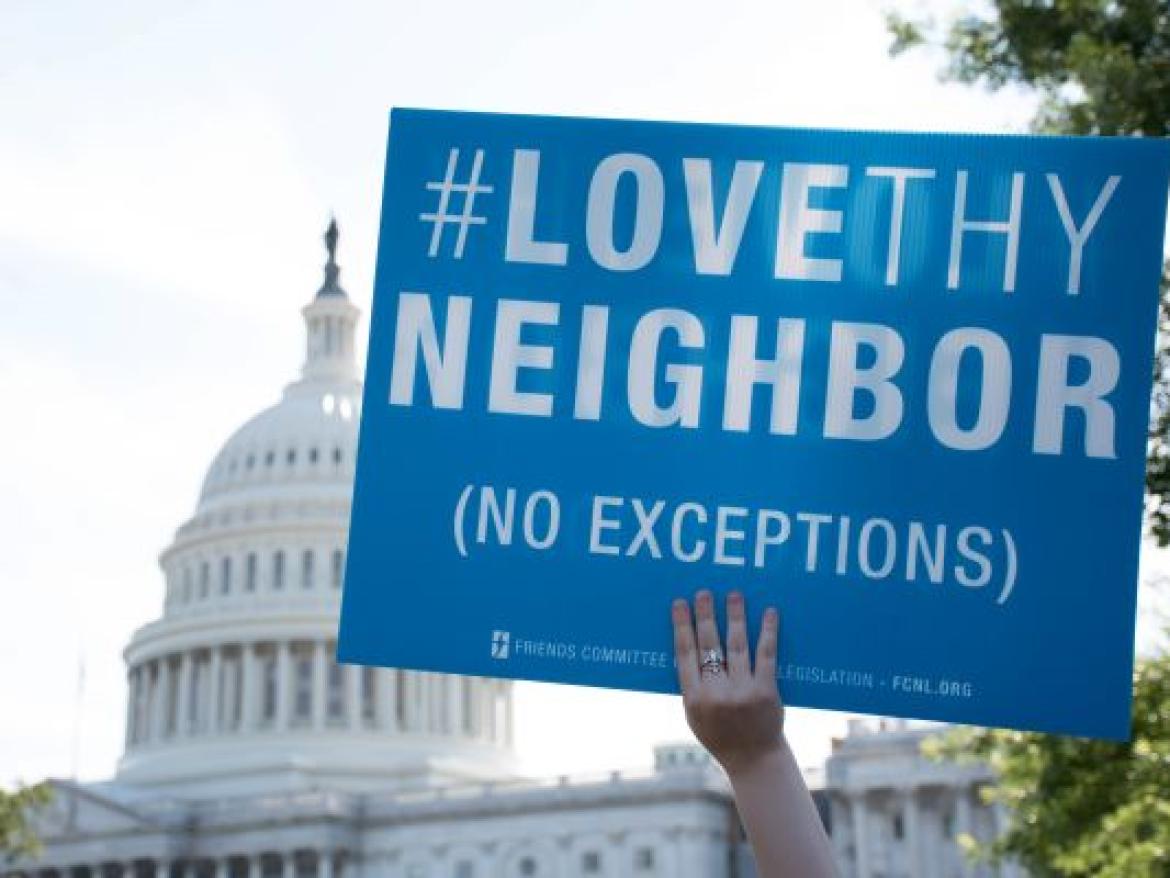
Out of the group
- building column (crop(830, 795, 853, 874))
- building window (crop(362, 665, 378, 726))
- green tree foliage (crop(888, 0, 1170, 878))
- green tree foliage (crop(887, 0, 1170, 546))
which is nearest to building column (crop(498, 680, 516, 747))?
building window (crop(362, 665, 378, 726))

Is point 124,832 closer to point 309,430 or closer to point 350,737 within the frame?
point 350,737

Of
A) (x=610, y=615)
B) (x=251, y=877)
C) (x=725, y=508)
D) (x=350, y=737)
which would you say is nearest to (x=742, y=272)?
(x=725, y=508)

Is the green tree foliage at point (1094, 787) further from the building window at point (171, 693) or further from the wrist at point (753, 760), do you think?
the building window at point (171, 693)

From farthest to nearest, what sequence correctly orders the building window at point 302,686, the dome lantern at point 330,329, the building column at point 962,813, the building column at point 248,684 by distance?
the dome lantern at point 330,329
the building column at point 248,684
the building window at point 302,686
the building column at point 962,813

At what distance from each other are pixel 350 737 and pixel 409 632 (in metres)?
127

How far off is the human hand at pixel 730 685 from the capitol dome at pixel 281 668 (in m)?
123

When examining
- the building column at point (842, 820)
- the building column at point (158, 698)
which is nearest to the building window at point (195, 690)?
the building column at point (158, 698)

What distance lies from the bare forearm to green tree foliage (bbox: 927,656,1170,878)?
20.9m

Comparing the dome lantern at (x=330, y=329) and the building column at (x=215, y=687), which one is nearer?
the building column at (x=215, y=687)

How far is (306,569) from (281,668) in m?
7.19

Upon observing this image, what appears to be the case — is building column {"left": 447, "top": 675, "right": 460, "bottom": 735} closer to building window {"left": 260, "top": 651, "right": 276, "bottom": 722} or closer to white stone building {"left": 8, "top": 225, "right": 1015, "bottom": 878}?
white stone building {"left": 8, "top": 225, "right": 1015, "bottom": 878}

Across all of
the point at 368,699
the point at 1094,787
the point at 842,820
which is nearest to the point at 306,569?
the point at 368,699

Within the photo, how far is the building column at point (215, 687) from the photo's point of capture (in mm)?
135250

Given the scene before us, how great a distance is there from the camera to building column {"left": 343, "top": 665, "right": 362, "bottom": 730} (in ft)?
433
